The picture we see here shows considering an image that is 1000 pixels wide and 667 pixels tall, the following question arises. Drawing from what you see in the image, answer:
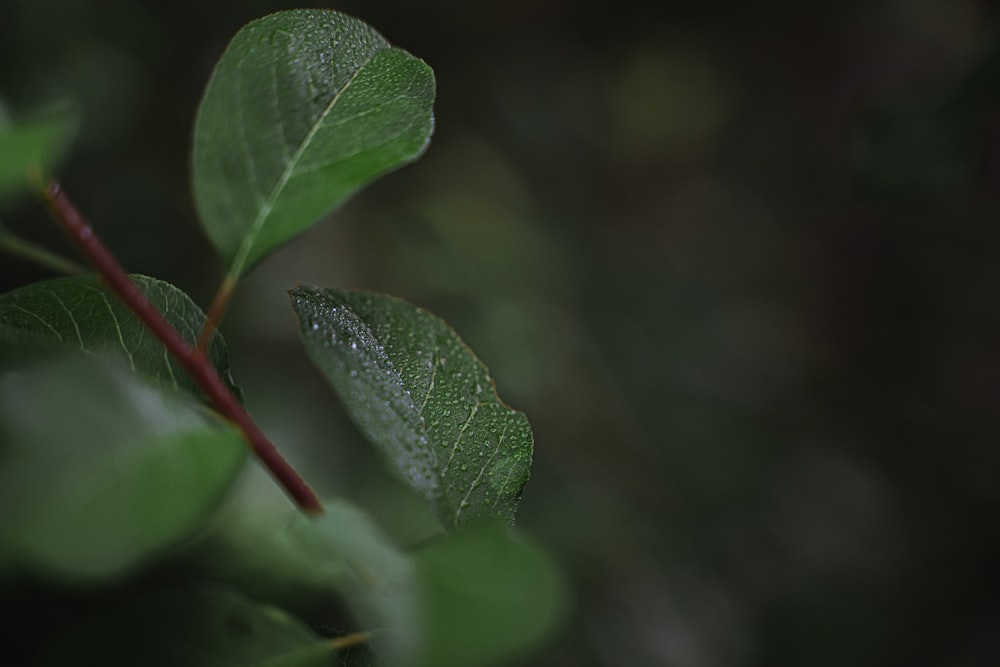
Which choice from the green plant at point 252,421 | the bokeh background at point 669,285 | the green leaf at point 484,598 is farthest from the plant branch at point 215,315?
the bokeh background at point 669,285

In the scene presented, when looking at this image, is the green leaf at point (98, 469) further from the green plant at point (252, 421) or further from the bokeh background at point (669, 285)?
the bokeh background at point (669, 285)

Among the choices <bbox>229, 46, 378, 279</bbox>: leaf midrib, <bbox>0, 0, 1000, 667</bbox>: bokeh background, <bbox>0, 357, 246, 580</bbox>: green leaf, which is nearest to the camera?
<bbox>0, 357, 246, 580</bbox>: green leaf

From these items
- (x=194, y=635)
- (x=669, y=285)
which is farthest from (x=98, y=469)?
A: (x=669, y=285)

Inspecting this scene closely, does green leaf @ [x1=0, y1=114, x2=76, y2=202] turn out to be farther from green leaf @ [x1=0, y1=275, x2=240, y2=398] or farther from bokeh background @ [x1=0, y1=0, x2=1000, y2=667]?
bokeh background @ [x1=0, y1=0, x2=1000, y2=667]

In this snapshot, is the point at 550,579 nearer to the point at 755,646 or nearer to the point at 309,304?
the point at 309,304

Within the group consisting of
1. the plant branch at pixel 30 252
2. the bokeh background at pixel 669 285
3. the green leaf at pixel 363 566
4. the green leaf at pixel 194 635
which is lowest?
the bokeh background at pixel 669 285

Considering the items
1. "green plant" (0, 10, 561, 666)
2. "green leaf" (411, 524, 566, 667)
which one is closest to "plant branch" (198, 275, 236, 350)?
"green plant" (0, 10, 561, 666)

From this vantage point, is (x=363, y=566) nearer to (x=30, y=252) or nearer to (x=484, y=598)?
(x=484, y=598)
